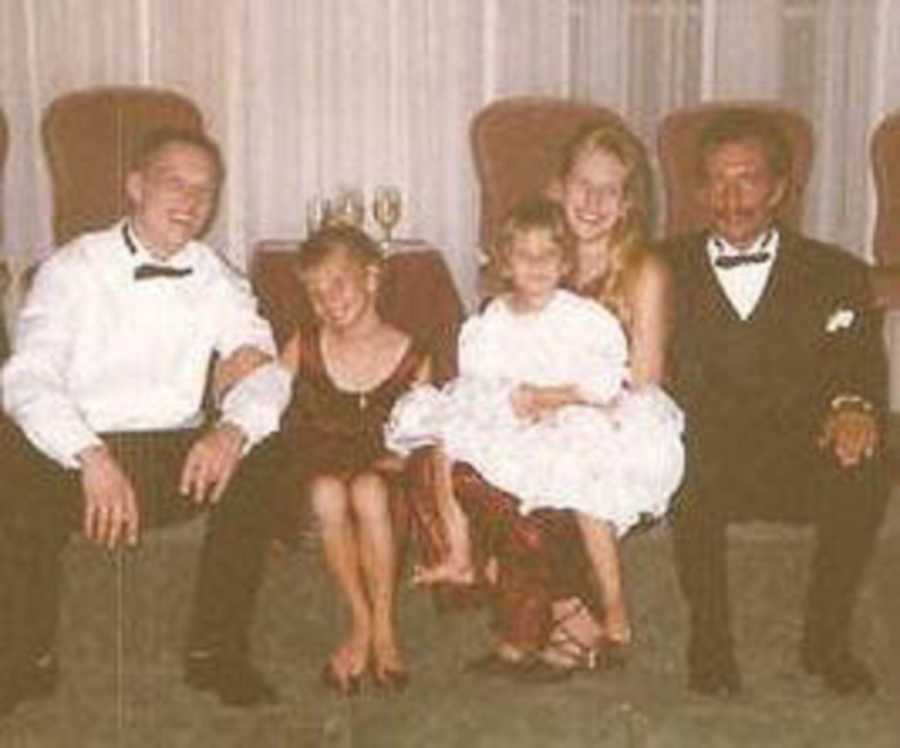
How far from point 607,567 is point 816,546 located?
0.47m

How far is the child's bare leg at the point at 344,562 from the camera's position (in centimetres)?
354

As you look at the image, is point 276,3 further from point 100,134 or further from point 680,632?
point 680,632

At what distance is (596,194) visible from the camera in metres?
3.74

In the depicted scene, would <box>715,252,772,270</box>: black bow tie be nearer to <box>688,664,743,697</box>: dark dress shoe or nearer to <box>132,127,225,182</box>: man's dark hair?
<box>688,664,743,697</box>: dark dress shoe

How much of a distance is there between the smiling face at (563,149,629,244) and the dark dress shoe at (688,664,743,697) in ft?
3.22

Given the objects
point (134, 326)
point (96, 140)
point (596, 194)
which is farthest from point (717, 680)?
point (96, 140)

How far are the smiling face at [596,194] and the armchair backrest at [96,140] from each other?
2.12 metres

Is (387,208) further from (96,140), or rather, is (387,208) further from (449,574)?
(449,574)

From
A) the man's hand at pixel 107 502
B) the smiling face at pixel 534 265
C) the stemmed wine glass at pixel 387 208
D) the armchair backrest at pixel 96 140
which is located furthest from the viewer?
the armchair backrest at pixel 96 140

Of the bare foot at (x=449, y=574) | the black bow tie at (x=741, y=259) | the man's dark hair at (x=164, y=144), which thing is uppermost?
the man's dark hair at (x=164, y=144)

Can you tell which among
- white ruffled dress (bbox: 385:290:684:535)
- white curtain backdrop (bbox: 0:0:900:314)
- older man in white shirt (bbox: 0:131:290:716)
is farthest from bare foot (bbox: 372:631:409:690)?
white curtain backdrop (bbox: 0:0:900:314)

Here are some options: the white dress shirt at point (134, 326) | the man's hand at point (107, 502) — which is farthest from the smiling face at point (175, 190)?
the man's hand at point (107, 502)

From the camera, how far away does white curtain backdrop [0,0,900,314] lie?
6.10m

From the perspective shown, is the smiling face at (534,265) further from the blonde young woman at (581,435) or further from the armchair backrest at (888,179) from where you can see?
the armchair backrest at (888,179)
